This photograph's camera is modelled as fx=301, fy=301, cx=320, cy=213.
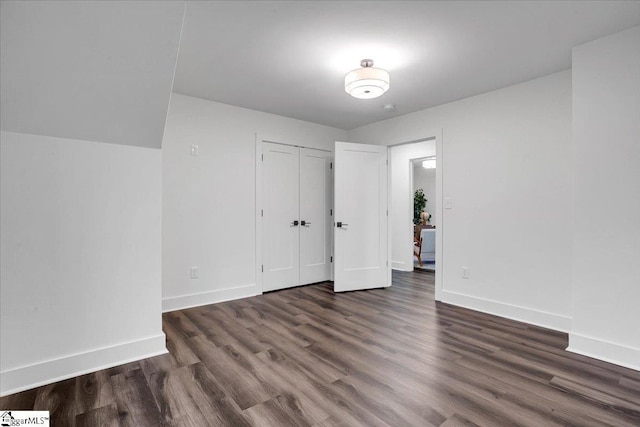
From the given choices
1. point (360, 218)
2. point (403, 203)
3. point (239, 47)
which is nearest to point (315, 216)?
point (360, 218)

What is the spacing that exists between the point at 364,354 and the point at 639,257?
2163 mm

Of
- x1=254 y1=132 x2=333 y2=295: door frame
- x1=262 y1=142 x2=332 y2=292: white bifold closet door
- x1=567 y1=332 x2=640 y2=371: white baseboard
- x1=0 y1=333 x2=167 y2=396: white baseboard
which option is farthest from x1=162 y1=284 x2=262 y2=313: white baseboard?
x1=567 y1=332 x2=640 y2=371: white baseboard

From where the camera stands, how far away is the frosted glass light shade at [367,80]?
2.69 m

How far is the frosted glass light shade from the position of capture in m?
2.69

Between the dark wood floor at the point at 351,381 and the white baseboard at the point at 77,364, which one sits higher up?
the white baseboard at the point at 77,364

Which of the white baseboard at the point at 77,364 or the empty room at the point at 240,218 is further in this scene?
Result: the white baseboard at the point at 77,364

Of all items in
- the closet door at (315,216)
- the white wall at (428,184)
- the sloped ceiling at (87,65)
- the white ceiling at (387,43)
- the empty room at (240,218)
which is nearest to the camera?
the sloped ceiling at (87,65)

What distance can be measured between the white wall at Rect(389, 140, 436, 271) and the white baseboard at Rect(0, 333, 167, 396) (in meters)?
4.58

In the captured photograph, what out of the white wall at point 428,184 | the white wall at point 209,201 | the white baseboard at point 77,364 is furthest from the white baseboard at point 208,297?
the white wall at point 428,184

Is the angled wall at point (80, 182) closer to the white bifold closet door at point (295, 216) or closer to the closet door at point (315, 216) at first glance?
the white bifold closet door at point (295, 216)

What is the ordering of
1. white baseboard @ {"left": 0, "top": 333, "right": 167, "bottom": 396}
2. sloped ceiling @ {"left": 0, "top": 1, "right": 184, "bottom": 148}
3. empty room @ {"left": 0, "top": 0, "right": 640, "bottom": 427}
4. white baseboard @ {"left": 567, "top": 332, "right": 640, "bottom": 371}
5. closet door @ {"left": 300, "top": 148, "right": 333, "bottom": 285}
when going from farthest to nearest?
closet door @ {"left": 300, "top": 148, "right": 333, "bottom": 285}, white baseboard @ {"left": 567, "top": 332, "right": 640, "bottom": 371}, white baseboard @ {"left": 0, "top": 333, "right": 167, "bottom": 396}, empty room @ {"left": 0, "top": 0, "right": 640, "bottom": 427}, sloped ceiling @ {"left": 0, "top": 1, "right": 184, "bottom": 148}
